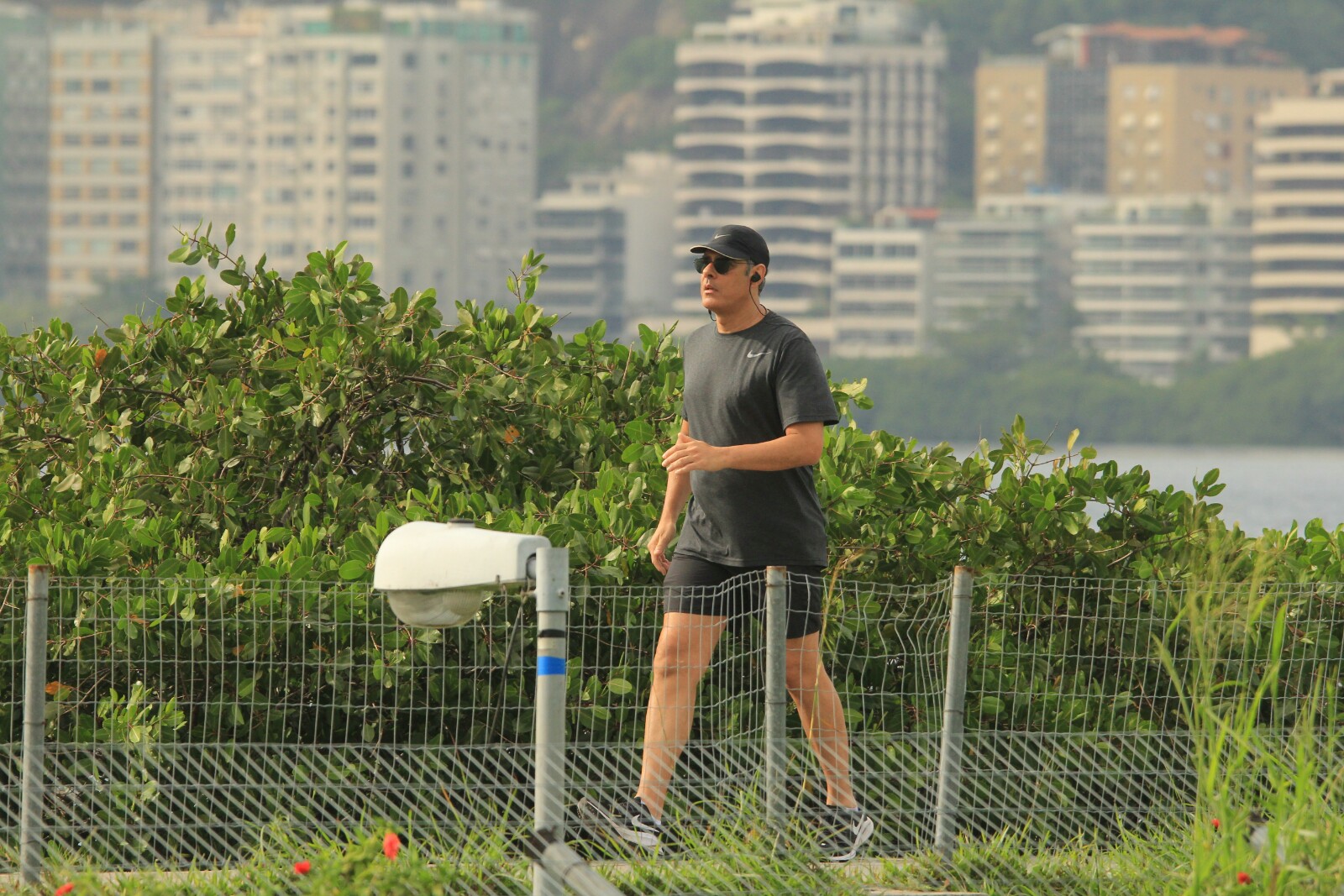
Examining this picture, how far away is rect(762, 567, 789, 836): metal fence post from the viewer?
536 centimetres

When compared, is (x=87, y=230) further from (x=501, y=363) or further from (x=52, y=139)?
(x=501, y=363)

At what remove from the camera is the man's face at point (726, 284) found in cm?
564

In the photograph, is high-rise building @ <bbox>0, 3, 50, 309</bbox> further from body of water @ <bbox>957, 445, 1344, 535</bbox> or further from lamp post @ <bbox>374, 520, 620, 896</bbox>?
lamp post @ <bbox>374, 520, 620, 896</bbox>

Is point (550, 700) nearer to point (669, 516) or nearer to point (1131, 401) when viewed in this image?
point (669, 516)

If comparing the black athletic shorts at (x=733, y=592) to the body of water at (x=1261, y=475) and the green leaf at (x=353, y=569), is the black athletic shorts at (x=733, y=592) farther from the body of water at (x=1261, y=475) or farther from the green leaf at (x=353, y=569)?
the body of water at (x=1261, y=475)

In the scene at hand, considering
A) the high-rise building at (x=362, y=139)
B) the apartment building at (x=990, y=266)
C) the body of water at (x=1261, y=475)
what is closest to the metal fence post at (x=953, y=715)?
the body of water at (x=1261, y=475)

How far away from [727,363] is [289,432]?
1.79 meters

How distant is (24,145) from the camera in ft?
464

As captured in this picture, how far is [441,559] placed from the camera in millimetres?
4586

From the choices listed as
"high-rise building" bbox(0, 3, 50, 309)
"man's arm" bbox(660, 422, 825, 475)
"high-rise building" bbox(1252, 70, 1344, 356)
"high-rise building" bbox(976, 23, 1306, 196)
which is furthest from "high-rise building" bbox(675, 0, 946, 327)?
"man's arm" bbox(660, 422, 825, 475)

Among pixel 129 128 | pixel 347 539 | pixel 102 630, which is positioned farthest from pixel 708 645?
pixel 129 128

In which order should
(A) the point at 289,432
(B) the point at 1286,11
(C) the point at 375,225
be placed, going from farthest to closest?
(B) the point at 1286,11, (C) the point at 375,225, (A) the point at 289,432

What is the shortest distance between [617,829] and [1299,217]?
139095 mm

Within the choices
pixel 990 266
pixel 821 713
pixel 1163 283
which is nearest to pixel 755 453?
pixel 821 713
